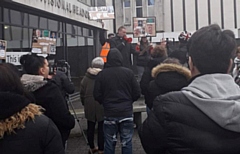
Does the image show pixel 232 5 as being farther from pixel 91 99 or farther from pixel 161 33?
pixel 91 99

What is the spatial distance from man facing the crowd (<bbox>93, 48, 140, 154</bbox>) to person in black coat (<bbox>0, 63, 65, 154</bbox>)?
2843 millimetres

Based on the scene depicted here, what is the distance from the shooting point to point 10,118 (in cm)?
232

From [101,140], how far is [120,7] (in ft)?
81.0

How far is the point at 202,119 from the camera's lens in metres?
1.96

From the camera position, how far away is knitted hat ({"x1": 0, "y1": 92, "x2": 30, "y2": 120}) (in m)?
2.28

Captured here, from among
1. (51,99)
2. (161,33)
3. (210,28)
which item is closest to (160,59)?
(51,99)

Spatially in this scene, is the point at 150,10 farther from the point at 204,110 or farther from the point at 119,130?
the point at 204,110

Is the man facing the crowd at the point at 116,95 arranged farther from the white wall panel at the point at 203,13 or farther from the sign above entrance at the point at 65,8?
the white wall panel at the point at 203,13

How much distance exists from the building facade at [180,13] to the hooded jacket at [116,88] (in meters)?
24.3

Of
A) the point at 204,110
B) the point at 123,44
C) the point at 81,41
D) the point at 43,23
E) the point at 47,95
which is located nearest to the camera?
the point at 204,110

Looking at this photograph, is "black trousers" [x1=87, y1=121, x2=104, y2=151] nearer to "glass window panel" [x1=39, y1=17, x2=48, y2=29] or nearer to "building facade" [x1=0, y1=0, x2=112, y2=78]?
"building facade" [x1=0, y1=0, x2=112, y2=78]

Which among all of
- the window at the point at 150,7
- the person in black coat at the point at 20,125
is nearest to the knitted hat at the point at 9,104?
the person in black coat at the point at 20,125

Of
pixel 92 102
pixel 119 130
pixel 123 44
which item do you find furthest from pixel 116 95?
pixel 123 44

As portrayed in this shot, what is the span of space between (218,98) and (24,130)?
121 centimetres
